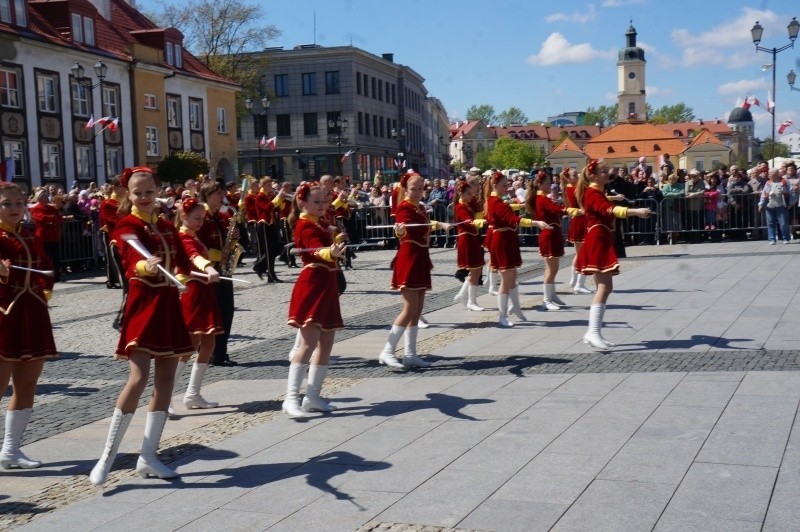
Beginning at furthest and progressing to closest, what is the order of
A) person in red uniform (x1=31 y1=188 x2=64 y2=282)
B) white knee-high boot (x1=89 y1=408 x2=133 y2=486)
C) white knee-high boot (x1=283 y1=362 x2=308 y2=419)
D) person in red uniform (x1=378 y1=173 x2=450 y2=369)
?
person in red uniform (x1=31 y1=188 x2=64 y2=282), person in red uniform (x1=378 y1=173 x2=450 y2=369), white knee-high boot (x1=283 y1=362 x2=308 y2=419), white knee-high boot (x1=89 y1=408 x2=133 y2=486)

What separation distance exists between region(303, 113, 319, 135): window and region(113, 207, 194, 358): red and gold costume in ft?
239

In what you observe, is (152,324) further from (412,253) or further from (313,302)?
(412,253)

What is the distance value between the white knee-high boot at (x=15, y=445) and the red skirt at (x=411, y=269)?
12.6ft

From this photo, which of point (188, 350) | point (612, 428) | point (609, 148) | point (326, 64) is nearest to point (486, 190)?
point (612, 428)

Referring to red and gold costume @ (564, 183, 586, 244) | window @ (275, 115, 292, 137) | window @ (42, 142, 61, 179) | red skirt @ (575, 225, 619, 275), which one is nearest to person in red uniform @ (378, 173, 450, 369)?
red skirt @ (575, 225, 619, 275)

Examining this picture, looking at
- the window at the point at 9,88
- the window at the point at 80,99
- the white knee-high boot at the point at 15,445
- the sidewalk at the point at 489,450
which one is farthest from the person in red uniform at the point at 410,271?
the window at the point at 80,99

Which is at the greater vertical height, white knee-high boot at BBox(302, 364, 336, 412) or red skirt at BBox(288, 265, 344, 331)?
red skirt at BBox(288, 265, 344, 331)

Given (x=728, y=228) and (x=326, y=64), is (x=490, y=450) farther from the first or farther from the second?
(x=326, y=64)

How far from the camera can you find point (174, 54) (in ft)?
152

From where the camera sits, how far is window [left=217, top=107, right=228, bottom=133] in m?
50.4

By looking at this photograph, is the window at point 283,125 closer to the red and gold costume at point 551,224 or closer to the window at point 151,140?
the window at point 151,140

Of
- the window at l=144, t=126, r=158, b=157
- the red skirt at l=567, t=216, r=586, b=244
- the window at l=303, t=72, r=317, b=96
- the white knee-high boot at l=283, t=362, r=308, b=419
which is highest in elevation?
the window at l=303, t=72, r=317, b=96

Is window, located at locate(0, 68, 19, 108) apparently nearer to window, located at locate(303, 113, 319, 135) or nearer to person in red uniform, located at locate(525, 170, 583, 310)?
person in red uniform, located at locate(525, 170, 583, 310)

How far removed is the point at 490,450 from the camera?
6.00 m
